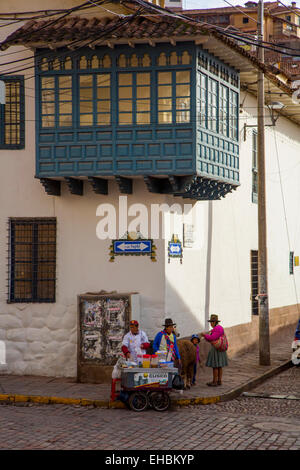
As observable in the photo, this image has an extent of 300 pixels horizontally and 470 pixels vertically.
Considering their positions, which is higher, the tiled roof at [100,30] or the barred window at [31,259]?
the tiled roof at [100,30]

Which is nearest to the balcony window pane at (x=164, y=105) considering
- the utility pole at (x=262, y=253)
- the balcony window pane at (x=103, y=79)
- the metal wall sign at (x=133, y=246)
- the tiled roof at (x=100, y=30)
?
the balcony window pane at (x=103, y=79)

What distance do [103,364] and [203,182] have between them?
4.35m

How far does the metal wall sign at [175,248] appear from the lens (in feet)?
49.9

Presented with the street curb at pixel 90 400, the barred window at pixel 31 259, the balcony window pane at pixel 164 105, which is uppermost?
the balcony window pane at pixel 164 105

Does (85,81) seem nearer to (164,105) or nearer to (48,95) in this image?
(48,95)

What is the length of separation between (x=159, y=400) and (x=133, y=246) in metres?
3.73

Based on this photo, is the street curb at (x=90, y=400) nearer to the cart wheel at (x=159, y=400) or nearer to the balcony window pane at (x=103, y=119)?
the cart wheel at (x=159, y=400)

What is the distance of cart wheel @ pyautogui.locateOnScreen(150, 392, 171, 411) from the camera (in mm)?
12562

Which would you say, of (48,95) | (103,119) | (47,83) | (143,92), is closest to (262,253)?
(143,92)

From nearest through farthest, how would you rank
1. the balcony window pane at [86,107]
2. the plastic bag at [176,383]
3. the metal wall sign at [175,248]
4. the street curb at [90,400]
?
the plastic bag at [176,383], the street curb at [90,400], the balcony window pane at [86,107], the metal wall sign at [175,248]

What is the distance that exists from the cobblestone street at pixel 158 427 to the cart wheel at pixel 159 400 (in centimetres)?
15

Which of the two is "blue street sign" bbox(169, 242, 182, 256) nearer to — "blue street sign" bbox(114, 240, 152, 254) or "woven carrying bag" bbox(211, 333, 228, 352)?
"blue street sign" bbox(114, 240, 152, 254)

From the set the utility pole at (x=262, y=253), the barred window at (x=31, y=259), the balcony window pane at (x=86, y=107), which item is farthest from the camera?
the utility pole at (x=262, y=253)
